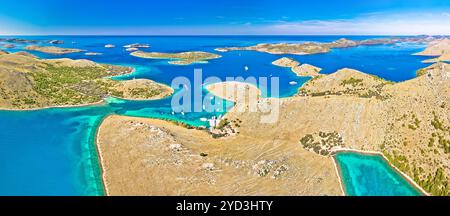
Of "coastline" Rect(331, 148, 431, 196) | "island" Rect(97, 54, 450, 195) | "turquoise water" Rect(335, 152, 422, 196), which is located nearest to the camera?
"turquoise water" Rect(335, 152, 422, 196)

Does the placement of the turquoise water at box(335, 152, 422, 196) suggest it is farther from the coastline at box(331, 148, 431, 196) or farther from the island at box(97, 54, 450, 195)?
the island at box(97, 54, 450, 195)

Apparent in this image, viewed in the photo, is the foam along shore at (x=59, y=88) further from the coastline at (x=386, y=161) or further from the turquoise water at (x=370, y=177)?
the turquoise water at (x=370, y=177)

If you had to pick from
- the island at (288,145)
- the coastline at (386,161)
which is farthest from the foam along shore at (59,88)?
the coastline at (386,161)

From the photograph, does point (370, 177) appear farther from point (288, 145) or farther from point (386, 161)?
point (288, 145)

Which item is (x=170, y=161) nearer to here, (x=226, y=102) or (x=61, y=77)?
(x=226, y=102)

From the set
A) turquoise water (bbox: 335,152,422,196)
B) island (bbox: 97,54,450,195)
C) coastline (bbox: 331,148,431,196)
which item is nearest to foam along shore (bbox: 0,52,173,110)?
island (bbox: 97,54,450,195)

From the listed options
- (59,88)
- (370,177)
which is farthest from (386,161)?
(59,88)
